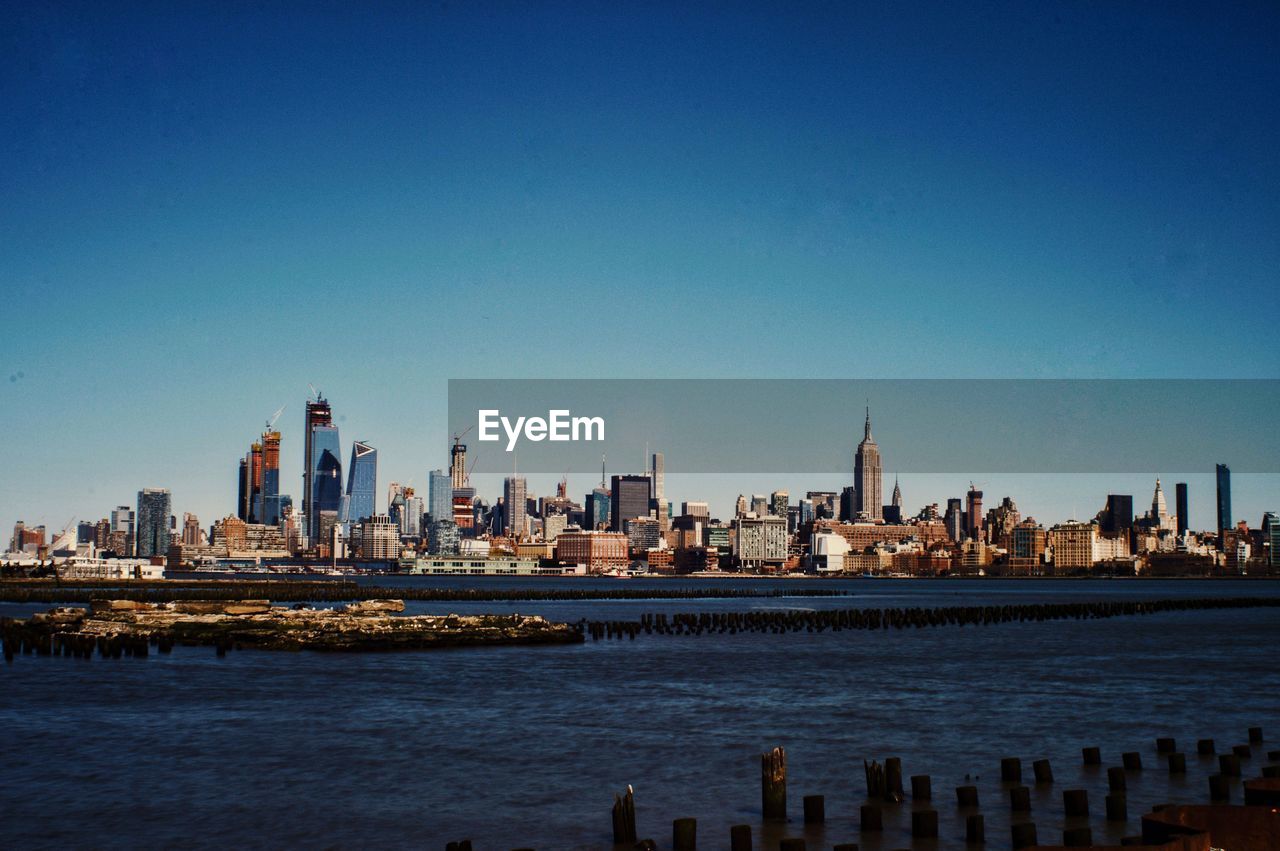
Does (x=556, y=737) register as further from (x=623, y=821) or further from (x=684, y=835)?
(x=684, y=835)

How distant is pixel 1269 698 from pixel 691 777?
27.0 m

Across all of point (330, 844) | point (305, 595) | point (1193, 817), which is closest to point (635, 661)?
point (330, 844)

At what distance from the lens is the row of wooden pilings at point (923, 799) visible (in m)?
20.3

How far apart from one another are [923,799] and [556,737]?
12962 mm

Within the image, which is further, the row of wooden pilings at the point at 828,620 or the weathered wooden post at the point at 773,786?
the row of wooden pilings at the point at 828,620

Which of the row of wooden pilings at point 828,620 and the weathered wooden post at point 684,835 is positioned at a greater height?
the weathered wooden post at point 684,835

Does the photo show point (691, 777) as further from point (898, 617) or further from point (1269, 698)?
point (898, 617)

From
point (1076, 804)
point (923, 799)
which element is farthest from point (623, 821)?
point (1076, 804)

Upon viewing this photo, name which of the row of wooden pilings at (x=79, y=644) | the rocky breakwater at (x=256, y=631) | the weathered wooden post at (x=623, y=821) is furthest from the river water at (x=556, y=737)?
the rocky breakwater at (x=256, y=631)

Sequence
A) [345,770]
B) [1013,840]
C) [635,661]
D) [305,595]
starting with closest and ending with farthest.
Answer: [1013,840] → [345,770] → [635,661] → [305,595]

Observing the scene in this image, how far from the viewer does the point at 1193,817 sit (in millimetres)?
18766

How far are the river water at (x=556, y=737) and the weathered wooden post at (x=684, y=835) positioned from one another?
118 cm

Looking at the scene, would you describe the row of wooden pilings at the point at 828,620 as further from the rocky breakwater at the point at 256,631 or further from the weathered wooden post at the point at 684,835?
the weathered wooden post at the point at 684,835

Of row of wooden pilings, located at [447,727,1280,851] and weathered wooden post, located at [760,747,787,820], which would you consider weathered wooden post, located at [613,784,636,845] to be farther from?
weathered wooden post, located at [760,747,787,820]
